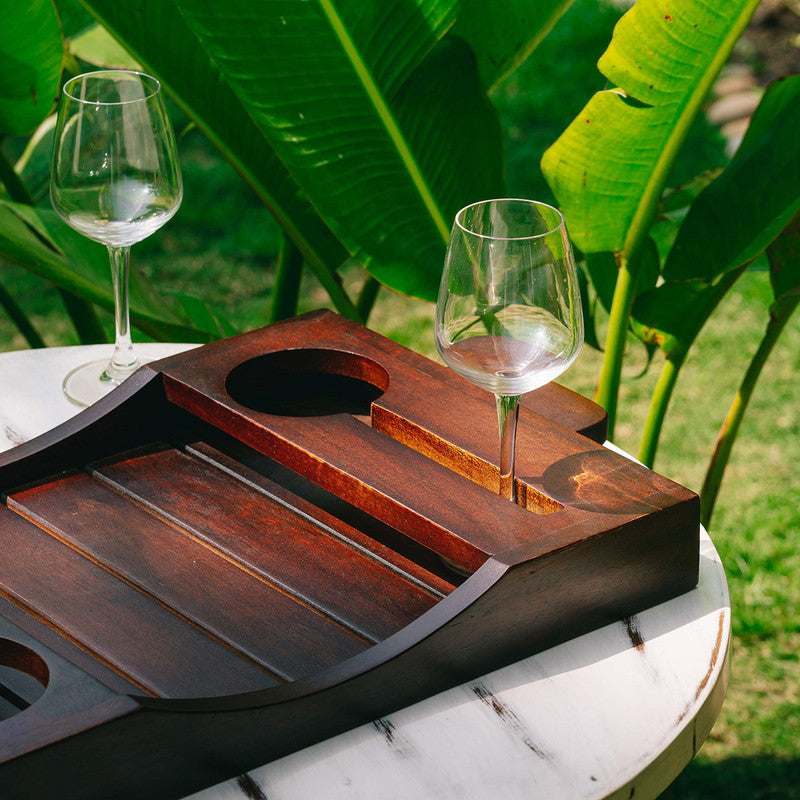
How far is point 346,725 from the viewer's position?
86cm

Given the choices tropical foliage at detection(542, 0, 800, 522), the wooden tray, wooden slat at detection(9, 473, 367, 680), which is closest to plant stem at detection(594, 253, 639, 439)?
tropical foliage at detection(542, 0, 800, 522)

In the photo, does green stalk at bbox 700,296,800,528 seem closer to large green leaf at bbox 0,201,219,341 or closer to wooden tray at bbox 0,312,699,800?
wooden tray at bbox 0,312,699,800

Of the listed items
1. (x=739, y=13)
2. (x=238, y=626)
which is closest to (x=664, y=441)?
(x=739, y=13)

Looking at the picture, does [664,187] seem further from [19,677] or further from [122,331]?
[19,677]

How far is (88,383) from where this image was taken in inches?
54.4

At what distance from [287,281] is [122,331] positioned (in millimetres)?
588

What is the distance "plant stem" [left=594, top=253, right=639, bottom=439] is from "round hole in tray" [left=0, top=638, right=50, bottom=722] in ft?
2.89

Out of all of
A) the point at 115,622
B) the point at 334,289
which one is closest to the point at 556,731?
the point at 115,622

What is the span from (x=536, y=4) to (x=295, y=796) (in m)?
Answer: 1.15

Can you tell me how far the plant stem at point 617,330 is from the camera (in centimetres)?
153

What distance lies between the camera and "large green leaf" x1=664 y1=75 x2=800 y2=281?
1479mm

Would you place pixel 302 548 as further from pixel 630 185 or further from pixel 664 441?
pixel 664 441

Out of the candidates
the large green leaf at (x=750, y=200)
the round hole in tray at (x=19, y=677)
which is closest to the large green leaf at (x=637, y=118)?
the large green leaf at (x=750, y=200)

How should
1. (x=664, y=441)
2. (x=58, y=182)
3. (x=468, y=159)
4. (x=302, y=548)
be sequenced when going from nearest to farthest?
(x=302, y=548)
(x=58, y=182)
(x=468, y=159)
(x=664, y=441)
